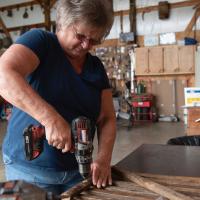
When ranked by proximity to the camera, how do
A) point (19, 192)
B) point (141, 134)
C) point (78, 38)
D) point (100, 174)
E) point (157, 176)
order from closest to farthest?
1. point (19, 192)
2. point (78, 38)
3. point (100, 174)
4. point (157, 176)
5. point (141, 134)

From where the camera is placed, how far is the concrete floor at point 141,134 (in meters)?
5.73

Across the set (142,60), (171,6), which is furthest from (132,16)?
(142,60)

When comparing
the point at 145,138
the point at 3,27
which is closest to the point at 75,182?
the point at 145,138

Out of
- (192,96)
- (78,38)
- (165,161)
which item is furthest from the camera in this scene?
(192,96)

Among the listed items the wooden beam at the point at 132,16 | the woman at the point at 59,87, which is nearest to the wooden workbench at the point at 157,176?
the woman at the point at 59,87

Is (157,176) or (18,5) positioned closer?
(157,176)

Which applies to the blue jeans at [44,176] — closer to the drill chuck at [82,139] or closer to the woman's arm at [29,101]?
the drill chuck at [82,139]

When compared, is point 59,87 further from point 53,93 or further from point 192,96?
point 192,96

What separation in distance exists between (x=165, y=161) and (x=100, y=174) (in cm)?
59

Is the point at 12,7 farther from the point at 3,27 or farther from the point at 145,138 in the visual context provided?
the point at 145,138

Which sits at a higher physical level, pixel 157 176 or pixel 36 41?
pixel 36 41

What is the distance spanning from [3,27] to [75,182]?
10.0m

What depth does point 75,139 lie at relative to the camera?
127 centimetres

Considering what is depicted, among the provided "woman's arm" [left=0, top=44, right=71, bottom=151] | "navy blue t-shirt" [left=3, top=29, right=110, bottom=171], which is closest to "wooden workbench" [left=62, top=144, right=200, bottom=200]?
"navy blue t-shirt" [left=3, top=29, right=110, bottom=171]
